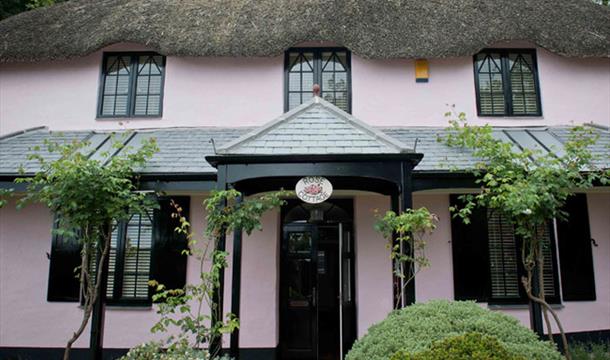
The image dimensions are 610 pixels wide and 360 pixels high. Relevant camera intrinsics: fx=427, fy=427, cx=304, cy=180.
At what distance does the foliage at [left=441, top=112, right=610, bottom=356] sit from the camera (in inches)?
225

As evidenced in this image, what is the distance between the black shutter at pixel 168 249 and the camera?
25.6 feet

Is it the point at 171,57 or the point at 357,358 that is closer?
the point at 357,358

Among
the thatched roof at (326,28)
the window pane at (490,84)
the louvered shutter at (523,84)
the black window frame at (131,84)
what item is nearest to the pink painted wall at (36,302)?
the black window frame at (131,84)

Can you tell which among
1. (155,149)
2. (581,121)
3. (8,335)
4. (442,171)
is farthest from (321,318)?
(581,121)

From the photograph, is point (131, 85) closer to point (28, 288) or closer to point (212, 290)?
point (28, 288)

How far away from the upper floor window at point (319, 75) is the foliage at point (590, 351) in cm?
569

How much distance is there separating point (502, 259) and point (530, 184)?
2704 mm

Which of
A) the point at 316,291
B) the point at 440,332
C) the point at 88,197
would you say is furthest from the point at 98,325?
the point at 440,332

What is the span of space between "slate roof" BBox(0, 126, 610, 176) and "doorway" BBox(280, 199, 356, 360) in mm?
1855

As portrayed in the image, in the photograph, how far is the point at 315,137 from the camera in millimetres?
5961

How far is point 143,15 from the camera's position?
8891mm

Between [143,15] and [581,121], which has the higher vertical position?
[143,15]

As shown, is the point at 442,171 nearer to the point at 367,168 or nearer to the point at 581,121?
the point at 367,168

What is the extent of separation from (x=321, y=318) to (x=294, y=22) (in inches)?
230
